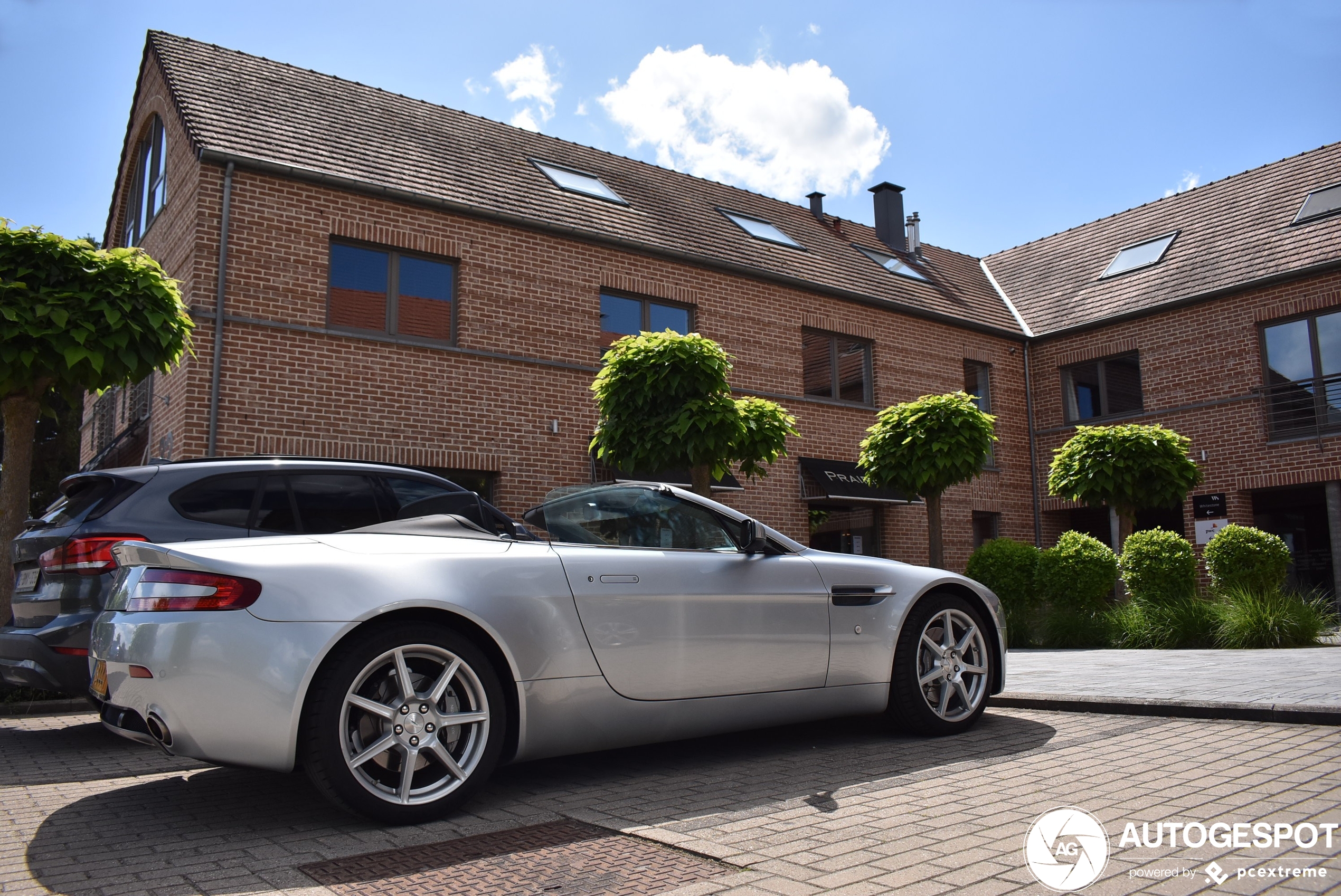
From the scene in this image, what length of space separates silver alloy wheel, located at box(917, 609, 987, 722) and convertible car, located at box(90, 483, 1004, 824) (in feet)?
0.06

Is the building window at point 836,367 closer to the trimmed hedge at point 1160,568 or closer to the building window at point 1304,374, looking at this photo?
the trimmed hedge at point 1160,568

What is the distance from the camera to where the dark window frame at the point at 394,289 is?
1120 cm

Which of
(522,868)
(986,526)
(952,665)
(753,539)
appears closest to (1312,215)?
(986,526)

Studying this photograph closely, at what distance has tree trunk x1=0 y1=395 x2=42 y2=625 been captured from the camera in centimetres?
742

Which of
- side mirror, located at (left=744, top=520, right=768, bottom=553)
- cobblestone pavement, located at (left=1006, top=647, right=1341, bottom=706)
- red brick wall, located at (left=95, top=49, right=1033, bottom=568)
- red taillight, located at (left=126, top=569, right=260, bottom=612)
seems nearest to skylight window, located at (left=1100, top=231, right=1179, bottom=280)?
red brick wall, located at (left=95, top=49, right=1033, bottom=568)

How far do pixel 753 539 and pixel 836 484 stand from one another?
10.9m

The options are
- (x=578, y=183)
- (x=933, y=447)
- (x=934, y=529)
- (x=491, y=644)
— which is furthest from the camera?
(x=578, y=183)

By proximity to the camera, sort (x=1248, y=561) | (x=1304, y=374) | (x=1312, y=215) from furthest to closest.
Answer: (x=1312, y=215) < (x=1304, y=374) < (x=1248, y=561)

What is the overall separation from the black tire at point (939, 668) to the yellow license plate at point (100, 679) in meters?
3.51

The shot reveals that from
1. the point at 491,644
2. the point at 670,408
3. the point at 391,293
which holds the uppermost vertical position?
the point at 391,293

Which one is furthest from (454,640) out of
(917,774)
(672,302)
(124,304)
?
(672,302)

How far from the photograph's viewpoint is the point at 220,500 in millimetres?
5320

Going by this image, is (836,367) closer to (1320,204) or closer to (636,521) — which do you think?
(1320,204)

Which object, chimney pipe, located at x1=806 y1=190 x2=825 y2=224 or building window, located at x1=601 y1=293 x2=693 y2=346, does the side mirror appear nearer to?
building window, located at x1=601 y1=293 x2=693 y2=346
